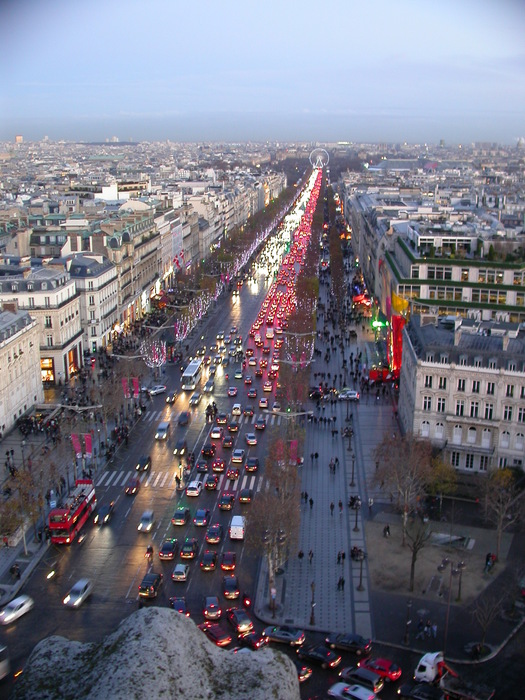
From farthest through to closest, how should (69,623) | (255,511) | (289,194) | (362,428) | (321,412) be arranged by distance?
1. (289,194)
2. (321,412)
3. (362,428)
4. (255,511)
5. (69,623)

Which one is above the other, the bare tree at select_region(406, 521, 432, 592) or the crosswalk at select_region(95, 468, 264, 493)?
the bare tree at select_region(406, 521, 432, 592)

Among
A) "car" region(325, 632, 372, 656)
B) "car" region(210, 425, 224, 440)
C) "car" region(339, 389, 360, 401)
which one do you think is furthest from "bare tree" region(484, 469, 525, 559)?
"car" region(339, 389, 360, 401)

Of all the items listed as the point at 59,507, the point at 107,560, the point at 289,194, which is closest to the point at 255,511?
the point at 107,560

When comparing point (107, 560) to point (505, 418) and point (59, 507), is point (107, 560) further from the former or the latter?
point (505, 418)

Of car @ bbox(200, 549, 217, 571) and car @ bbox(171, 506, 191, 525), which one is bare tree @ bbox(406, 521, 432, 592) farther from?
car @ bbox(171, 506, 191, 525)

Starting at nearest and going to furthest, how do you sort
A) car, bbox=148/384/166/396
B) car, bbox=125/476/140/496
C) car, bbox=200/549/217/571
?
car, bbox=200/549/217/571, car, bbox=125/476/140/496, car, bbox=148/384/166/396

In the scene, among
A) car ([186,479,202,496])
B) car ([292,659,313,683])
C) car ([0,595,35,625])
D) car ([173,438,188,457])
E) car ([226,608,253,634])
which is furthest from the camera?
car ([173,438,188,457])
